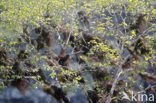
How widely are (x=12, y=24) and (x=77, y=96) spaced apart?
272 inches

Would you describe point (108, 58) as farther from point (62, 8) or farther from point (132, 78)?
point (62, 8)

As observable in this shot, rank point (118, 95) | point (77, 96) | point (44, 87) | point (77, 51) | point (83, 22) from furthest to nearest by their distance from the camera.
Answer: point (77, 96) → point (83, 22) → point (77, 51) → point (118, 95) → point (44, 87)

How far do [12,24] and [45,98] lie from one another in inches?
259

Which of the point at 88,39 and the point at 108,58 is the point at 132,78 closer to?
the point at 108,58

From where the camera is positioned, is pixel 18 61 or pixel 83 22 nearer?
pixel 18 61

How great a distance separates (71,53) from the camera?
8.00 m

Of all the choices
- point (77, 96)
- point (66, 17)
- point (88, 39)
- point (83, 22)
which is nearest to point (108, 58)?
point (88, 39)

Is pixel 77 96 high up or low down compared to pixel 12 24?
down

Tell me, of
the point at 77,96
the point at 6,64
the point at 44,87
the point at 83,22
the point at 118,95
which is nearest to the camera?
the point at 6,64

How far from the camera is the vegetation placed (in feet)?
22.4

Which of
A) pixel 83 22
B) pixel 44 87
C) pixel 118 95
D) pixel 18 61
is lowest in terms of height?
pixel 118 95

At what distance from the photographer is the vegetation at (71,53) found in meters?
6.83

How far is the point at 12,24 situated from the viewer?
24.6 ft

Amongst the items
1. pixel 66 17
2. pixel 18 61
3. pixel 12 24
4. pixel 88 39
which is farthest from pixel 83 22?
pixel 18 61
